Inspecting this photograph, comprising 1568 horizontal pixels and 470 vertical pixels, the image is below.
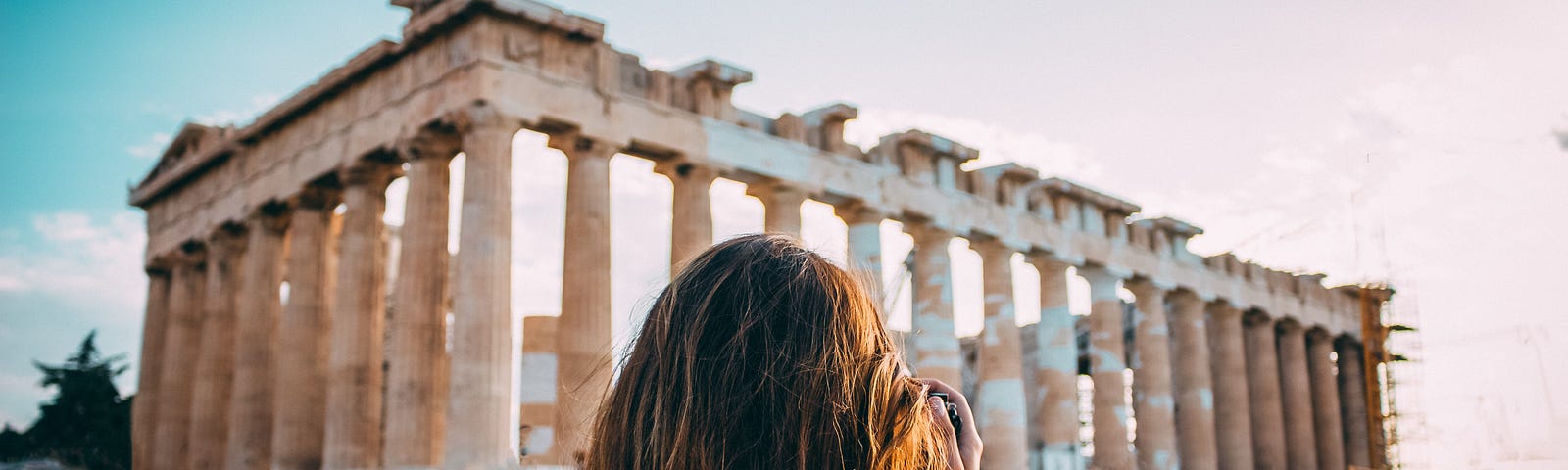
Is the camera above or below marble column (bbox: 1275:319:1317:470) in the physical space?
below

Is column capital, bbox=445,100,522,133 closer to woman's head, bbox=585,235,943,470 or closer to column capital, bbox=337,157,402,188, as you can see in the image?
column capital, bbox=337,157,402,188

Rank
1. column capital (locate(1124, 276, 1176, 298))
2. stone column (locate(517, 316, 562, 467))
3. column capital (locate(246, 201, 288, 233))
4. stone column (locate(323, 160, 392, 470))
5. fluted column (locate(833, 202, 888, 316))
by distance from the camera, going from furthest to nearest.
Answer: column capital (locate(1124, 276, 1176, 298)) < fluted column (locate(833, 202, 888, 316)) < column capital (locate(246, 201, 288, 233)) < stone column (locate(323, 160, 392, 470)) < stone column (locate(517, 316, 562, 467))

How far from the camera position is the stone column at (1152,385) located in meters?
37.3

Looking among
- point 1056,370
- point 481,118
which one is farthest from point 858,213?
point 481,118

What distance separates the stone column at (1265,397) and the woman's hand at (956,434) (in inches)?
1671

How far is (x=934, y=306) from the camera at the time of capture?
31156mm

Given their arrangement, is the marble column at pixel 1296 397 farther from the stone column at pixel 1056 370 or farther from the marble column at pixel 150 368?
the marble column at pixel 150 368

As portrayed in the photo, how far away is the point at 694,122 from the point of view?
26547mm

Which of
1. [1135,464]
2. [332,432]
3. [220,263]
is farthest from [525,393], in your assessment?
[1135,464]

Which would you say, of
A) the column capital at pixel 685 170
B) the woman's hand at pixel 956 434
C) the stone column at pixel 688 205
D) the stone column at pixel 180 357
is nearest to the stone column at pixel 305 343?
the stone column at pixel 180 357

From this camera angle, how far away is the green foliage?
41156mm

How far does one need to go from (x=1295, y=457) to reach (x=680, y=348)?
44729 mm

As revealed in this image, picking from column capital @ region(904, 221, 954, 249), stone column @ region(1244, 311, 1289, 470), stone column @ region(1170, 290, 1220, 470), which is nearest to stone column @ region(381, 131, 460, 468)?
column capital @ region(904, 221, 954, 249)

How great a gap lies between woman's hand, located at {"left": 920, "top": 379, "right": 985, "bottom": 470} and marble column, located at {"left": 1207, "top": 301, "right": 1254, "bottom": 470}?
4033cm
